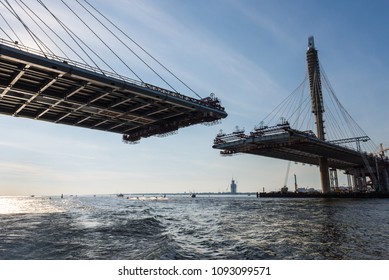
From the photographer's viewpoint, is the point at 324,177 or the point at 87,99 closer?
the point at 87,99

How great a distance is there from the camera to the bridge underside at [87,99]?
30391 mm

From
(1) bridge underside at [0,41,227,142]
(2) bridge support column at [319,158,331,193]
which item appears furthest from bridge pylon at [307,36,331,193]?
(1) bridge underside at [0,41,227,142]

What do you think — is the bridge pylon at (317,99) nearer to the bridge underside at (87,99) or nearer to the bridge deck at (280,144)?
the bridge deck at (280,144)

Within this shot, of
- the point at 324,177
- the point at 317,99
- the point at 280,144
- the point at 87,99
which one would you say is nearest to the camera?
the point at 87,99

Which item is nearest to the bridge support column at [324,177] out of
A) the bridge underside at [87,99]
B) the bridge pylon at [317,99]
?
the bridge pylon at [317,99]

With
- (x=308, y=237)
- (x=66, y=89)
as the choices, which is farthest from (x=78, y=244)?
(x=66, y=89)

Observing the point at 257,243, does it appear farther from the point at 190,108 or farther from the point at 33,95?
the point at 33,95

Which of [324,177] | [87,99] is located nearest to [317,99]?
[324,177]

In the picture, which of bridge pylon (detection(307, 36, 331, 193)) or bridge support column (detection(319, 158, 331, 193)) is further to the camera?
bridge pylon (detection(307, 36, 331, 193))

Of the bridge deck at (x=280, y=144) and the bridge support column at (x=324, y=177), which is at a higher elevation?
the bridge deck at (x=280, y=144)

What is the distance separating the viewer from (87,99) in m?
40.2

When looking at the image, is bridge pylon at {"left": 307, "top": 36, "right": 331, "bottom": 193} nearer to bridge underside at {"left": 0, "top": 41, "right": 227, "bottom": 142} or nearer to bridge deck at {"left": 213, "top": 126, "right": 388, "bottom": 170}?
bridge deck at {"left": 213, "top": 126, "right": 388, "bottom": 170}

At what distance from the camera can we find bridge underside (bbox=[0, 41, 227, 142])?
30.4 m

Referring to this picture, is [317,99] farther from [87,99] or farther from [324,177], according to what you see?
[87,99]
